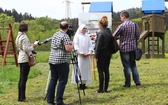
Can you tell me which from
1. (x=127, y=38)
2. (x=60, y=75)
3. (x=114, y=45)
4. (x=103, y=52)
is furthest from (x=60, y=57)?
(x=127, y=38)

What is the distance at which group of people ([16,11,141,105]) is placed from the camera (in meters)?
6.84

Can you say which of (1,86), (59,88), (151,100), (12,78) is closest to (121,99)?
(151,100)

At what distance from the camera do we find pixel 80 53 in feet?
28.3

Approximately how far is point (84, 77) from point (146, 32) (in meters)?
16.1

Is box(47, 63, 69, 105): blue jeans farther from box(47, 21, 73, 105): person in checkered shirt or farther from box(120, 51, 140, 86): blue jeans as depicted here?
box(120, 51, 140, 86): blue jeans

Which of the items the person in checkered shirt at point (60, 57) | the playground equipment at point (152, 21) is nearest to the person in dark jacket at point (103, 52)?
the person in checkered shirt at point (60, 57)

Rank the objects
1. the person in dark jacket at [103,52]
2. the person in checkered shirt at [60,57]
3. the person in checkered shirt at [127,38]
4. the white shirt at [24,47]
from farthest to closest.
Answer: the person in checkered shirt at [127,38] → the person in dark jacket at [103,52] → the white shirt at [24,47] → the person in checkered shirt at [60,57]

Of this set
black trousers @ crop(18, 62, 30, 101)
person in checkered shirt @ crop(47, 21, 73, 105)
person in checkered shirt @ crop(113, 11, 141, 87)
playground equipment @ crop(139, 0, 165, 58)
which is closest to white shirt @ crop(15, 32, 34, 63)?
black trousers @ crop(18, 62, 30, 101)

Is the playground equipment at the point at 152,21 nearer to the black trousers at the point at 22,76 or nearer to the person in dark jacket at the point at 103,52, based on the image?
the person in dark jacket at the point at 103,52

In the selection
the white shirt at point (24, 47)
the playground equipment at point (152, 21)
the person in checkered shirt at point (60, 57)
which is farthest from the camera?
the playground equipment at point (152, 21)

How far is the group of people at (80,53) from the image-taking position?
6.84 m

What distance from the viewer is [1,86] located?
1009 cm

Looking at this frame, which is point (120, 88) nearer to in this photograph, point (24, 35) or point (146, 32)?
point (24, 35)

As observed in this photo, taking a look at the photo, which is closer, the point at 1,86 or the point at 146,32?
the point at 1,86
